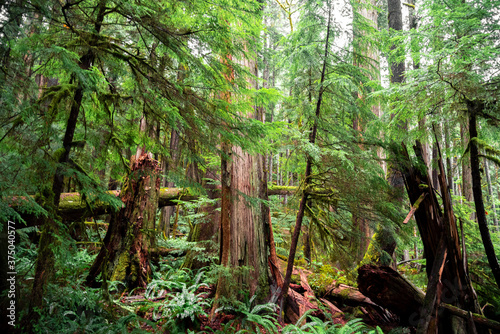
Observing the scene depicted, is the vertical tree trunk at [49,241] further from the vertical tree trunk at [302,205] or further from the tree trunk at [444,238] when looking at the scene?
the tree trunk at [444,238]

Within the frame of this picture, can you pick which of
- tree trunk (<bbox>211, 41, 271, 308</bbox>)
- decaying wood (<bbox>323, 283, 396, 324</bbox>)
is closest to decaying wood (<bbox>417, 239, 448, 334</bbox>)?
decaying wood (<bbox>323, 283, 396, 324</bbox>)

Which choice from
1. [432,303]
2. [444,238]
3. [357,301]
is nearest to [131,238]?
[357,301]

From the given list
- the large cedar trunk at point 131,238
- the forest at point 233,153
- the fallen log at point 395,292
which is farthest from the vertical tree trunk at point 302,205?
the large cedar trunk at point 131,238

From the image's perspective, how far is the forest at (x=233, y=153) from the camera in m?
2.70

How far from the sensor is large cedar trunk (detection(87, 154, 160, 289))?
5.32 metres

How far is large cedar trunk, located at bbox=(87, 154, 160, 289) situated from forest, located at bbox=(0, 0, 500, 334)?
3 centimetres

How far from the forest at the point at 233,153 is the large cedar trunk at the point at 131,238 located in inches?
1.3

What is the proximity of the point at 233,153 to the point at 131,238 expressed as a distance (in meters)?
3.20

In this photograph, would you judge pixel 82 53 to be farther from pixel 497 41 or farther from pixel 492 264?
pixel 492 264

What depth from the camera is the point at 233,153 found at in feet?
11.8

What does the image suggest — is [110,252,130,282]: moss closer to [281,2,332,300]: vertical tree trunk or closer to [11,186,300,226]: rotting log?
[11,186,300,226]: rotting log

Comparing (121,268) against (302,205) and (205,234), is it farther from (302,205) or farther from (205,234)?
(302,205)

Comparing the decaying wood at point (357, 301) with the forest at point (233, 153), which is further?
the decaying wood at point (357, 301)

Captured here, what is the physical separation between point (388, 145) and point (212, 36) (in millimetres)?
3372
